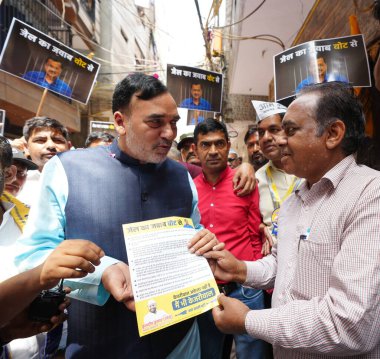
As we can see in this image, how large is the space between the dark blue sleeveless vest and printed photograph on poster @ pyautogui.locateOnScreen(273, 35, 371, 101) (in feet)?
8.56

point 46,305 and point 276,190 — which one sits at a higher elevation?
point 276,190

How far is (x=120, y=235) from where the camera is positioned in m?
1.39

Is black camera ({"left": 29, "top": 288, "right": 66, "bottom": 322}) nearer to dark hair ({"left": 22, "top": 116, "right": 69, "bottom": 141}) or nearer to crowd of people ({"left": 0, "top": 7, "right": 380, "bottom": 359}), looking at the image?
crowd of people ({"left": 0, "top": 7, "right": 380, "bottom": 359})

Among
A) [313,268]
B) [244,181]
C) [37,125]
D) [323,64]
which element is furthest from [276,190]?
[37,125]

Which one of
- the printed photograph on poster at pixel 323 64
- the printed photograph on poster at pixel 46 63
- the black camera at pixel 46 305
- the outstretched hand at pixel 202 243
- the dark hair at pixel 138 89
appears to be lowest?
the black camera at pixel 46 305

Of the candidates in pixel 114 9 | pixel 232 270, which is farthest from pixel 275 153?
pixel 114 9

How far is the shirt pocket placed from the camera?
45.7 inches

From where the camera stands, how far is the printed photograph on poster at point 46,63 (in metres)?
3.82

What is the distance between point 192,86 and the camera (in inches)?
187

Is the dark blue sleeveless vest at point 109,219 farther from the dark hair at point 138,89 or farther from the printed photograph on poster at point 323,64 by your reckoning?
the printed photograph on poster at point 323,64

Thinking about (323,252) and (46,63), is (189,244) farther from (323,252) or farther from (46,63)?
(46,63)

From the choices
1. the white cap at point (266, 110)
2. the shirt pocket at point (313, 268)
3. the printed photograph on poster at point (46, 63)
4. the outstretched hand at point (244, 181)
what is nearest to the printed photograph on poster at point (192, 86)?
the printed photograph on poster at point (46, 63)

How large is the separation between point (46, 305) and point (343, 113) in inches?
60.0

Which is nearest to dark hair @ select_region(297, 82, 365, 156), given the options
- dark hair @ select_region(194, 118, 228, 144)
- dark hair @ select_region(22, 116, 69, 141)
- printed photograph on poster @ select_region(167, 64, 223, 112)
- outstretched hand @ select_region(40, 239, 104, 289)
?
outstretched hand @ select_region(40, 239, 104, 289)
